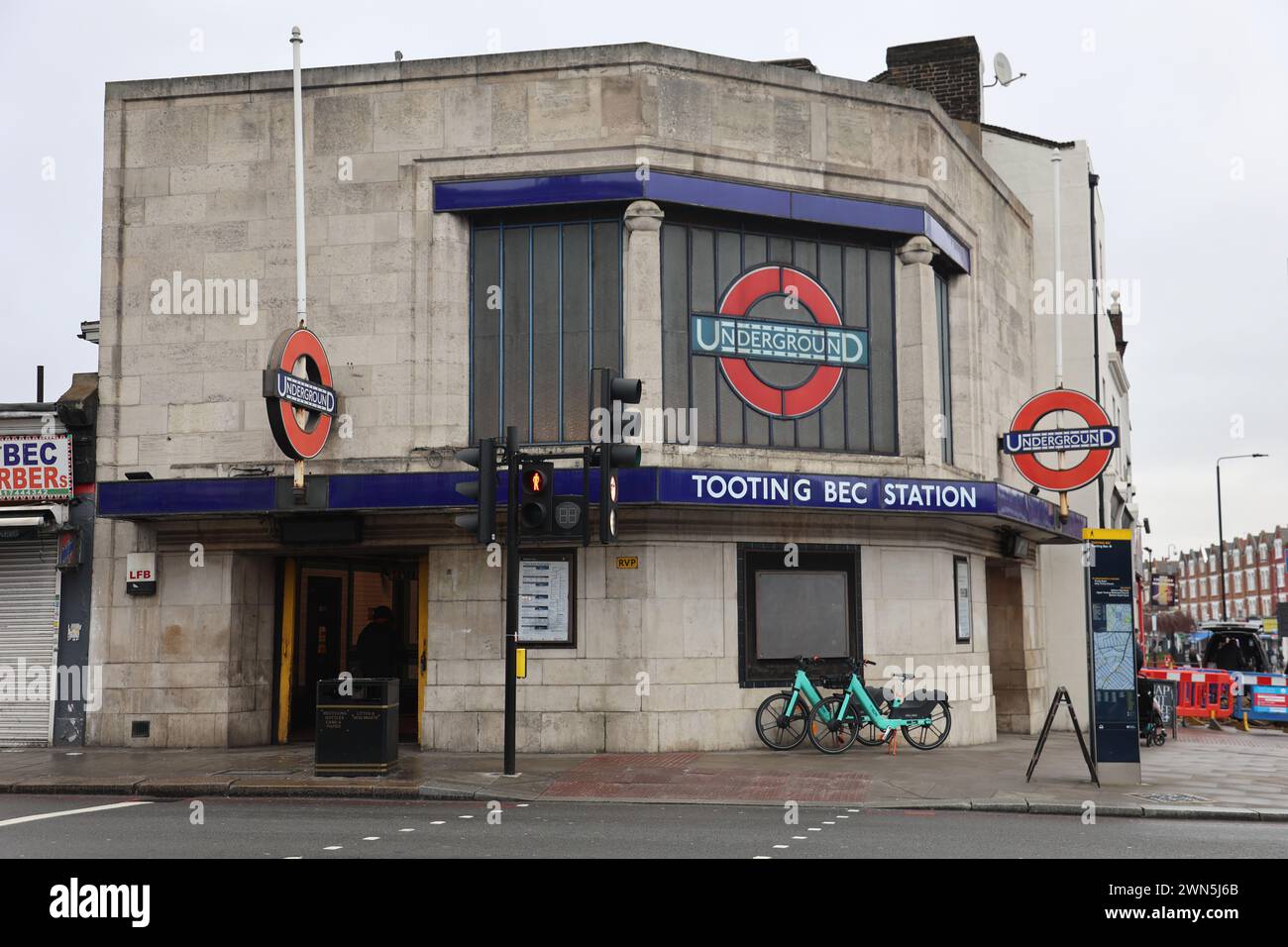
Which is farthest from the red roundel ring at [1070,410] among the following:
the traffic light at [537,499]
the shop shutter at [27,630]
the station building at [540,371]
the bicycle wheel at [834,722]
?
the shop shutter at [27,630]

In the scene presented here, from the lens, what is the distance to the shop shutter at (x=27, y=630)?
18.3 m

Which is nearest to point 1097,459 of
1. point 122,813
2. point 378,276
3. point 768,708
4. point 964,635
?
point 964,635

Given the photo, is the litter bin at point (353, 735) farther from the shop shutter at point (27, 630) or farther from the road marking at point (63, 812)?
the shop shutter at point (27, 630)

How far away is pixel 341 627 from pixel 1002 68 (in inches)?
695

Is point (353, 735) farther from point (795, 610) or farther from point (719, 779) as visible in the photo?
point (795, 610)

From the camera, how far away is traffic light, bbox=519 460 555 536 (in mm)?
14164

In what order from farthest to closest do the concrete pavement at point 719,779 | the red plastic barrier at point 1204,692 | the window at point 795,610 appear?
1. the red plastic barrier at point 1204,692
2. the window at point 795,610
3. the concrete pavement at point 719,779

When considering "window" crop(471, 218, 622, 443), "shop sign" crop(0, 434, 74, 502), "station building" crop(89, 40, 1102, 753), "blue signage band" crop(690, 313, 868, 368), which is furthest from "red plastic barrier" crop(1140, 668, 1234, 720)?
"shop sign" crop(0, 434, 74, 502)

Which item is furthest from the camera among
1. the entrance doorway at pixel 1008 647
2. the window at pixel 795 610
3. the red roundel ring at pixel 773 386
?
the entrance doorway at pixel 1008 647

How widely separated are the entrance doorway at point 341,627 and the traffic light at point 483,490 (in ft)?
15.1

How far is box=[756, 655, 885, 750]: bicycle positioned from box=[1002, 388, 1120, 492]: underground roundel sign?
401 centimetres

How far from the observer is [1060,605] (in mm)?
25047

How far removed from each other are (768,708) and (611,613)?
249 centimetres

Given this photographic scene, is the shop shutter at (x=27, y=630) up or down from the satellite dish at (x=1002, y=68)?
down
